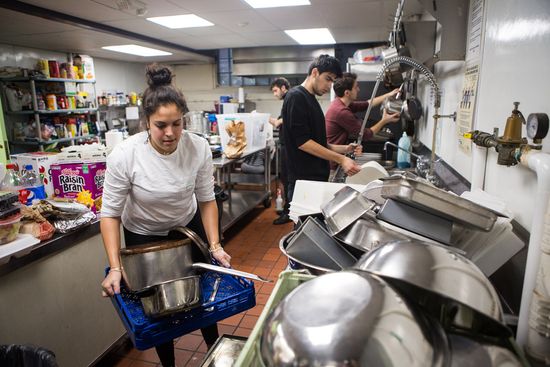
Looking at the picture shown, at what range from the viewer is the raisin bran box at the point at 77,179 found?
202 cm

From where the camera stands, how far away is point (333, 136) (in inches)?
122

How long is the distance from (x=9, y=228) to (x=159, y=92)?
798 millimetres

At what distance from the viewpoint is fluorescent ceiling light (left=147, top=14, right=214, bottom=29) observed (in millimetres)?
4508

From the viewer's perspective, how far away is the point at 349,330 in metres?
0.51

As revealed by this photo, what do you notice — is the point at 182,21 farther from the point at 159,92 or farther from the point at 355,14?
the point at 159,92

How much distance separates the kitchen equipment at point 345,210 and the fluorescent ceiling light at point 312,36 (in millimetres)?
4820

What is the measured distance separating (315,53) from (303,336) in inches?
271

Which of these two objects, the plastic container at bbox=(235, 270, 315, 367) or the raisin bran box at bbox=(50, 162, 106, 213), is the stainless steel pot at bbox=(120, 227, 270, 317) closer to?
the plastic container at bbox=(235, 270, 315, 367)

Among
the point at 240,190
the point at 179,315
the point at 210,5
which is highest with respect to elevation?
the point at 210,5

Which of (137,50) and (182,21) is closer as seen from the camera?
(182,21)

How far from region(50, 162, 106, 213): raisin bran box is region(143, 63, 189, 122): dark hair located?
0.75 m

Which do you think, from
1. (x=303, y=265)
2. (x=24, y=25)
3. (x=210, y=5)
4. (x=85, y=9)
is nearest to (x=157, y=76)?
(x=303, y=265)

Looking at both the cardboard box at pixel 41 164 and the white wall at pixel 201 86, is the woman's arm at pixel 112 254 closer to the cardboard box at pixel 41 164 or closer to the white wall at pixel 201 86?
the cardboard box at pixel 41 164

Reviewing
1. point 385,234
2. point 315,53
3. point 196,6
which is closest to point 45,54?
point 196,6
